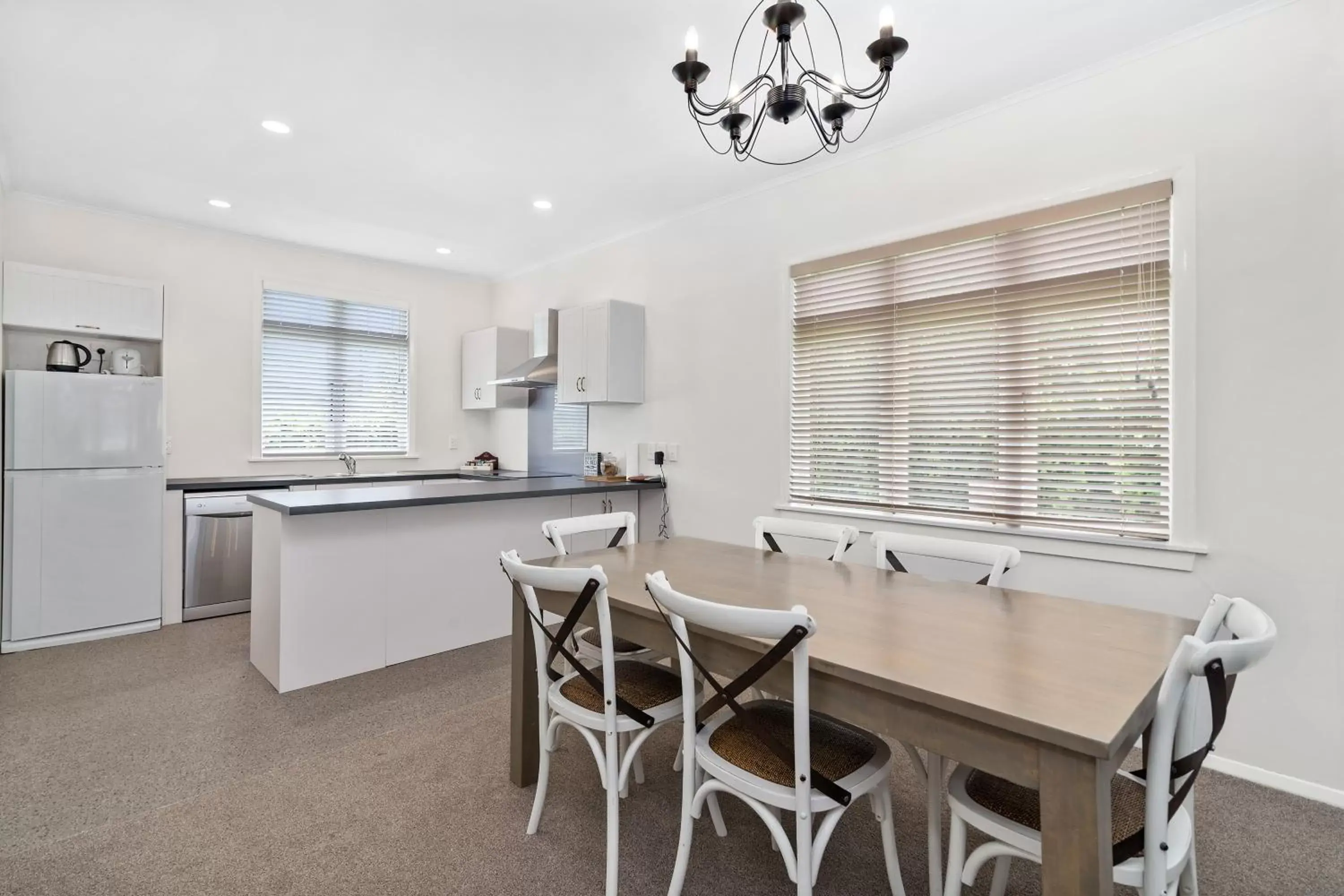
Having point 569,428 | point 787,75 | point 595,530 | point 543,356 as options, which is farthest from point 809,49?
point 569,428

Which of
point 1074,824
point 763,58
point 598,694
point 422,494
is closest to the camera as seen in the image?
point 1074,824

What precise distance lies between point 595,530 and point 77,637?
11.4ft

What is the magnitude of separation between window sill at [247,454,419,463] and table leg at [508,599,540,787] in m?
3.69

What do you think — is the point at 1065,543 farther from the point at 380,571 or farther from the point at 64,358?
the point at 64,358

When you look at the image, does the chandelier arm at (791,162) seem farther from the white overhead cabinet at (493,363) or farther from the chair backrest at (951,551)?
the white overhead cabinet at (493,363)

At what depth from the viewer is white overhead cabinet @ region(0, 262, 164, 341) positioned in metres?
3.63

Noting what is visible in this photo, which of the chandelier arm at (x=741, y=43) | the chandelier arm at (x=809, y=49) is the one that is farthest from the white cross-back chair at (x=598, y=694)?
the chandelier arm at (x=809, y=49)

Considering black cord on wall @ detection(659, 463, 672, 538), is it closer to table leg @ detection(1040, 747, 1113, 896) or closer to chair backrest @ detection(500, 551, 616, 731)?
chair backrest @ detection(500, 551, 616, 731)

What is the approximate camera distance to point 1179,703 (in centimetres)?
106

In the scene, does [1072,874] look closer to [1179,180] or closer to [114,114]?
[1179,180]

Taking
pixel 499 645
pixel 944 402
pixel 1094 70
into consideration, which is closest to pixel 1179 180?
pixel 1094 70

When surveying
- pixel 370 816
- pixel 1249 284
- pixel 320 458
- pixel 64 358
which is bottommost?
pixel 370 816

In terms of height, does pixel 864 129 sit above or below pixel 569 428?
above

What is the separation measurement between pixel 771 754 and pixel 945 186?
270cm
